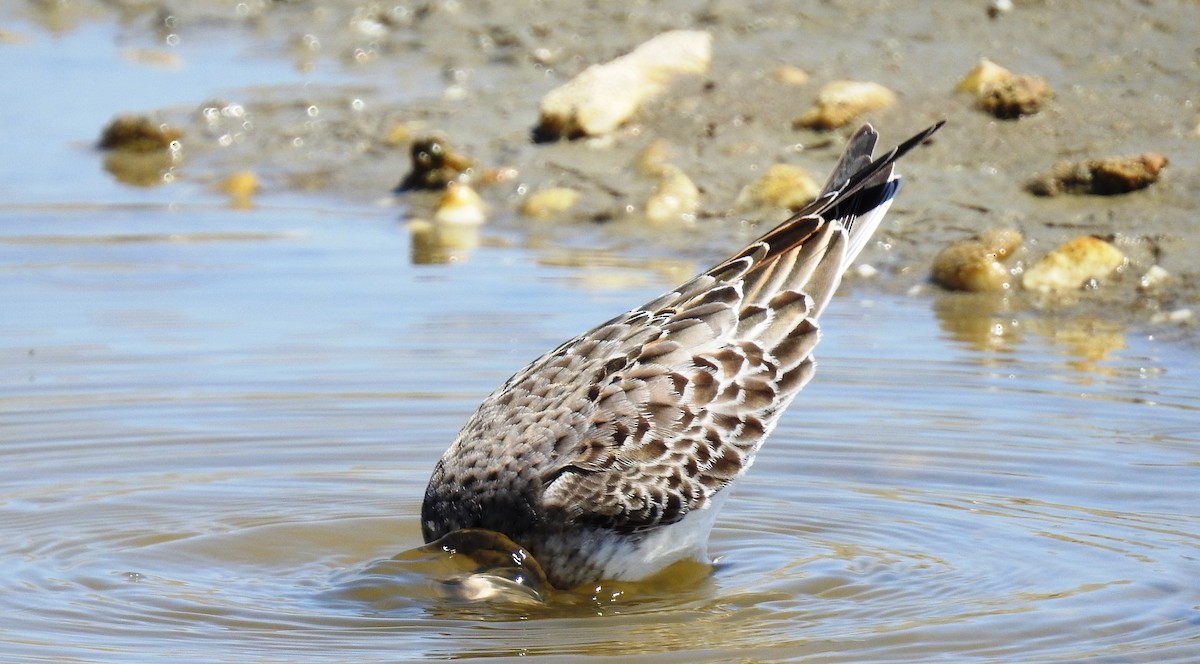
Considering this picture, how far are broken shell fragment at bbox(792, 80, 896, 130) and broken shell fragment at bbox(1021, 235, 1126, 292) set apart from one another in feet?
8.68

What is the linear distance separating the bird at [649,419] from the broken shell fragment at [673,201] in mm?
4704

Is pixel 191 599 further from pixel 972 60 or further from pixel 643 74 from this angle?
pixel 972 60

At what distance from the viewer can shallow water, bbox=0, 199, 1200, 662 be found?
5355 millimetres

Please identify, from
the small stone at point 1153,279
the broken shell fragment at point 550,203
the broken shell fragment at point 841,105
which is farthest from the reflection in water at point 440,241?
the small stone at point 1153,279

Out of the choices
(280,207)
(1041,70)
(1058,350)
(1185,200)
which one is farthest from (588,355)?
(1041,70)

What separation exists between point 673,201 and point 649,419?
5325mm

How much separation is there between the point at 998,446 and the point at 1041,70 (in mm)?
5758

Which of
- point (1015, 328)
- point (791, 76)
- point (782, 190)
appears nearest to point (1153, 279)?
point (1015, 328)

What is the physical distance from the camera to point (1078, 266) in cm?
926

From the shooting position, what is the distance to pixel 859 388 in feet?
26.1

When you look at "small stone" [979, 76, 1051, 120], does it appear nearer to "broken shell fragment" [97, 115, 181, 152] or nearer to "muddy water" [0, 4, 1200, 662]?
"muddy water" [0, 4, 1200, 662]

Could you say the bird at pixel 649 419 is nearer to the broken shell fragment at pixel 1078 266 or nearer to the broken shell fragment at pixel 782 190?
the broken shell fragment at pixel 1078 266

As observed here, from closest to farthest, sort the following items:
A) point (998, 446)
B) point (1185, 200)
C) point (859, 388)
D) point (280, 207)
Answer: point (998, 446) < point (859, 388) < point (1185, 200) < point (280, 207)

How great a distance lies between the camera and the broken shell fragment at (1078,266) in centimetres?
923
